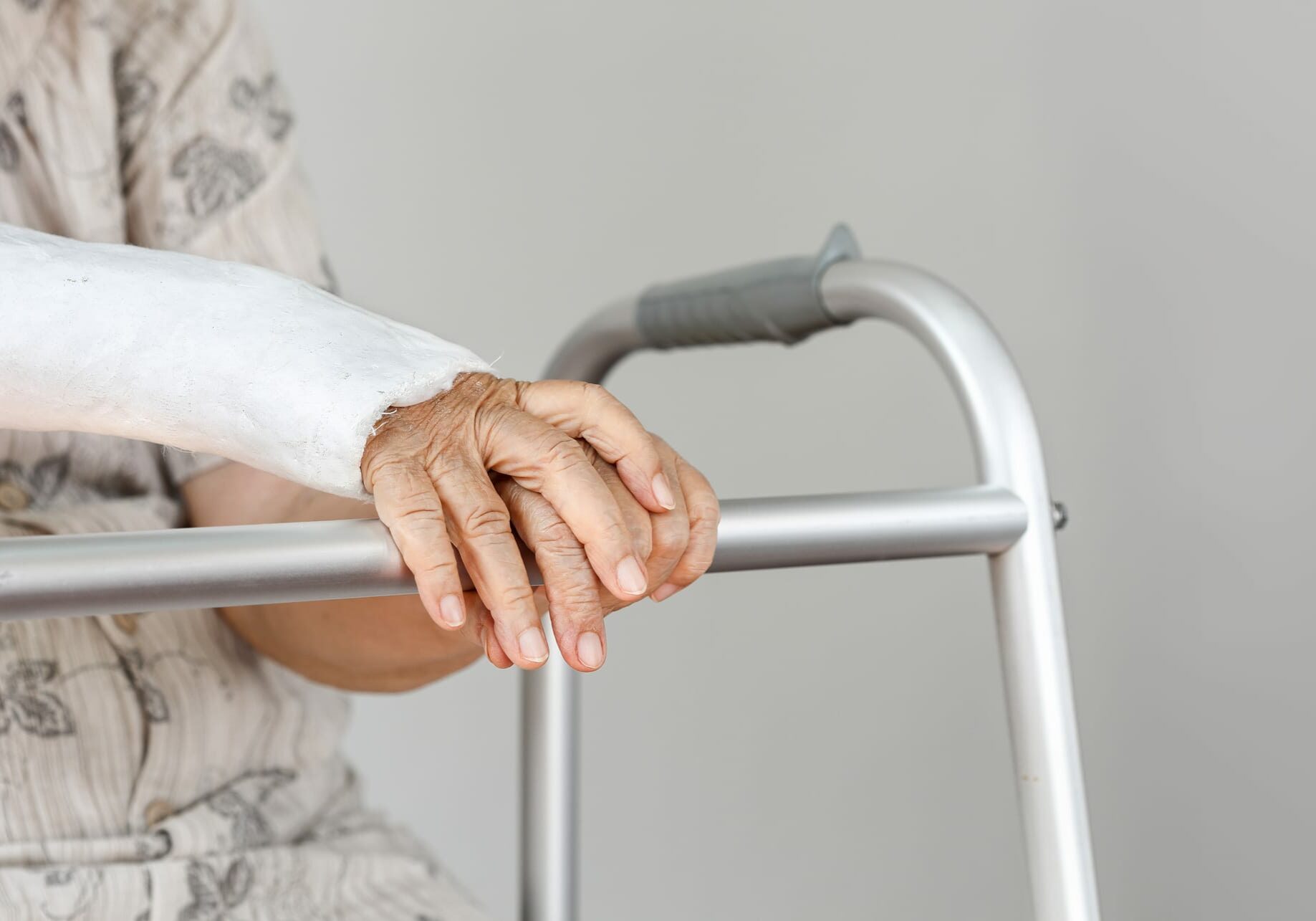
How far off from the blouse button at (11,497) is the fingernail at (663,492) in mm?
403

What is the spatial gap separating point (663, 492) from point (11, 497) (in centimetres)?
41

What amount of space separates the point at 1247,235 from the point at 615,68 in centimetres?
66

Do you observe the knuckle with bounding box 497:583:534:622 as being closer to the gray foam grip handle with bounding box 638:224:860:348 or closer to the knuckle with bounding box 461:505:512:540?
the knuckle with bounding box 461:505:512:540

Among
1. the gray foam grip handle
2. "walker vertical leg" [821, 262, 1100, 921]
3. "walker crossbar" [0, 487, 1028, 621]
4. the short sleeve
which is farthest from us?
the short sleeve

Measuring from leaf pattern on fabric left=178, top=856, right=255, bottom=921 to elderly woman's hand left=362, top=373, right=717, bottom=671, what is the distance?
0.96 ft

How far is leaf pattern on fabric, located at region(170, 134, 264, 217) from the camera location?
738 mm

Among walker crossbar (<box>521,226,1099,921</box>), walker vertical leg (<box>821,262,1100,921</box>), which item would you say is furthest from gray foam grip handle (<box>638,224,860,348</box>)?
walker vertical leg (<box>821,262,1100,921</box>)

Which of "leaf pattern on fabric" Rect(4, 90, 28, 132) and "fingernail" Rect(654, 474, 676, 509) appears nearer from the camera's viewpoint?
"fingernail" Rect(654, 474, 676, 509)

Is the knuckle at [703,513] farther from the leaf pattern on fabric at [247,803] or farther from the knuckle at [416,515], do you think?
the leaf pattern on fabric at [247,803]

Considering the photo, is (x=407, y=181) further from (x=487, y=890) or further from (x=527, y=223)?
(x=487, y=890)

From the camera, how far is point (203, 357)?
1.40ft

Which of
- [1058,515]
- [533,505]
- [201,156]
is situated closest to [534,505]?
[533,505]

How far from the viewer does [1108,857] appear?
1.21 meters

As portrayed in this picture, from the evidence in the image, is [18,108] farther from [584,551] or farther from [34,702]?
[584,551]
